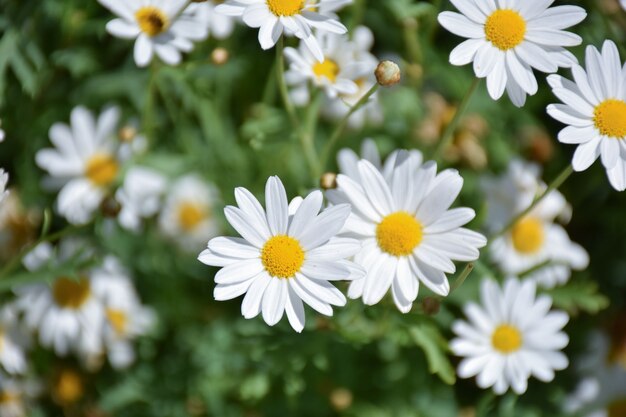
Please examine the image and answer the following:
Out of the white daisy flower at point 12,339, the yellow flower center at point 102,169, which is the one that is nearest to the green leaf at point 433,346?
the yellow flower center at point 102,169

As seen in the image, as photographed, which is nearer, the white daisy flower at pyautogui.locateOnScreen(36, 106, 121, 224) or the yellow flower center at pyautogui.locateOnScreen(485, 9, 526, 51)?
the yellow flower center at pyautogui.locateOnScreen(485, 9, 526, 51)

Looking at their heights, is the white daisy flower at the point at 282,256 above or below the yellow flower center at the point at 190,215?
above

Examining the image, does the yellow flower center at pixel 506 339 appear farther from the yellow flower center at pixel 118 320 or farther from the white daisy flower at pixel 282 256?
the yellow flower center at pixel 118 320

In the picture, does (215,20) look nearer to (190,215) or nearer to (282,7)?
(282,7)

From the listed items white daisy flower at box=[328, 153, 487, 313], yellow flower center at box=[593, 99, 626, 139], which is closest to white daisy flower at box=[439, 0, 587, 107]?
yellow flower center at box=[593, 99, 626, 139]

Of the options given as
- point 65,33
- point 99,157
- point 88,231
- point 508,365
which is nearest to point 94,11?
point 65,33

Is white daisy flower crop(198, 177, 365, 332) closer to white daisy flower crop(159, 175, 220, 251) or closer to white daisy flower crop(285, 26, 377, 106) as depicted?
white daisy flower crop(285, 26, 377, 106)

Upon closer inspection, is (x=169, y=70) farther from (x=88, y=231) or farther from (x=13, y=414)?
(x=13, y=414)

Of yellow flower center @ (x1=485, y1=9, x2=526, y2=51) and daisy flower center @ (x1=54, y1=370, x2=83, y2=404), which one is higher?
yellow flower center @ (x1=485, y1=9, x2=526, y2=51)
